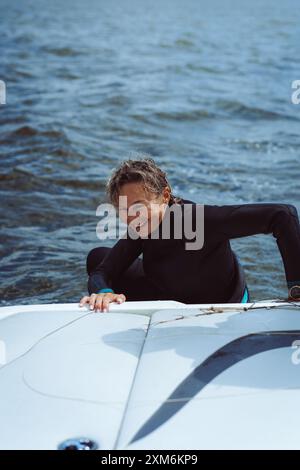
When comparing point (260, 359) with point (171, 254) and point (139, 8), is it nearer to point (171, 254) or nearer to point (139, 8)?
point (171, 254)

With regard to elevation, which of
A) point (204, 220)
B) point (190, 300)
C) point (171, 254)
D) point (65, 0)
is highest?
point (204, 220)

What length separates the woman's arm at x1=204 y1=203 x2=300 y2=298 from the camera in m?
2.56

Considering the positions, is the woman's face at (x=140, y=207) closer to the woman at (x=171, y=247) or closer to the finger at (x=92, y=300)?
the woman at (x=171, y=247)

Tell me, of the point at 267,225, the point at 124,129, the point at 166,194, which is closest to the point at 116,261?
the point at 166,194

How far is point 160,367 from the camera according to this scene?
2062mm

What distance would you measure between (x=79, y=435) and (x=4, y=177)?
191 inches

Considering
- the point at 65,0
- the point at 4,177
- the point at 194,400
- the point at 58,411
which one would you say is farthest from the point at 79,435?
the point at 65,0

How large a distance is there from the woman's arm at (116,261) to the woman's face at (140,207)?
0.61 ft

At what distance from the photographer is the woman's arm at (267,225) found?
2.56 metres

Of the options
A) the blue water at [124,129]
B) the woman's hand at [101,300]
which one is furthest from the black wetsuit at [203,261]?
the blue water at [124,129]

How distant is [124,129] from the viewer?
8.28m

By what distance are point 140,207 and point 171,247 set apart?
0.25 metres

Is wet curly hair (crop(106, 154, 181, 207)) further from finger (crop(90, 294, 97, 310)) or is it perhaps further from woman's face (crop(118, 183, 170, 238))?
finger (crop(90, 294, 97, 310))

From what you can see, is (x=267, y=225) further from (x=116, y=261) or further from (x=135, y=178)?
(x=116, y=261)
